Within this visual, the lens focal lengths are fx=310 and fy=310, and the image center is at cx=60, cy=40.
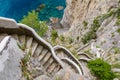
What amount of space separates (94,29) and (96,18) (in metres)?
1.64

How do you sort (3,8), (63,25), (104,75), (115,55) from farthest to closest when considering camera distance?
(3,8) < (63,25) < (115,55) < (104,75)

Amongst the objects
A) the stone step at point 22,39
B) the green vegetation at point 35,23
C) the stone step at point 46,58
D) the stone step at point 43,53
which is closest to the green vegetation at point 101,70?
the stone step at point 46,58

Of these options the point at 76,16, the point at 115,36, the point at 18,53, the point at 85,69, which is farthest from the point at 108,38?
the point at 76,16

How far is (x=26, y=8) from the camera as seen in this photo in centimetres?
5312

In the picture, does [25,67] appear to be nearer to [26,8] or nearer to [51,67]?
[51,67]

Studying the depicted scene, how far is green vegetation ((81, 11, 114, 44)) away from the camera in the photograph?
2470 centimetres

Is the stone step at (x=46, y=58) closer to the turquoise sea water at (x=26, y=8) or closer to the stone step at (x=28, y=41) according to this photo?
the stone step at (x=28, y=41)

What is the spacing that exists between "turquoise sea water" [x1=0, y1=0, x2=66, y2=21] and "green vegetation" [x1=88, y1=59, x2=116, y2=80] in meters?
35.2

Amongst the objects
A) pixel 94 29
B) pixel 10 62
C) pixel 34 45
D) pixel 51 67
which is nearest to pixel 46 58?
pixel 51 67

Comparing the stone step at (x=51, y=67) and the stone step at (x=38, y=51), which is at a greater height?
the stone step at (x=38, y=51)

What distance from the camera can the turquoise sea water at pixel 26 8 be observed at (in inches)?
1948

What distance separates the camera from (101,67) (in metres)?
13.3

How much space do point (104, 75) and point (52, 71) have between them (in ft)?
7.71

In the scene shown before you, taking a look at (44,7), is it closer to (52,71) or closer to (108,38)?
(108,38)
